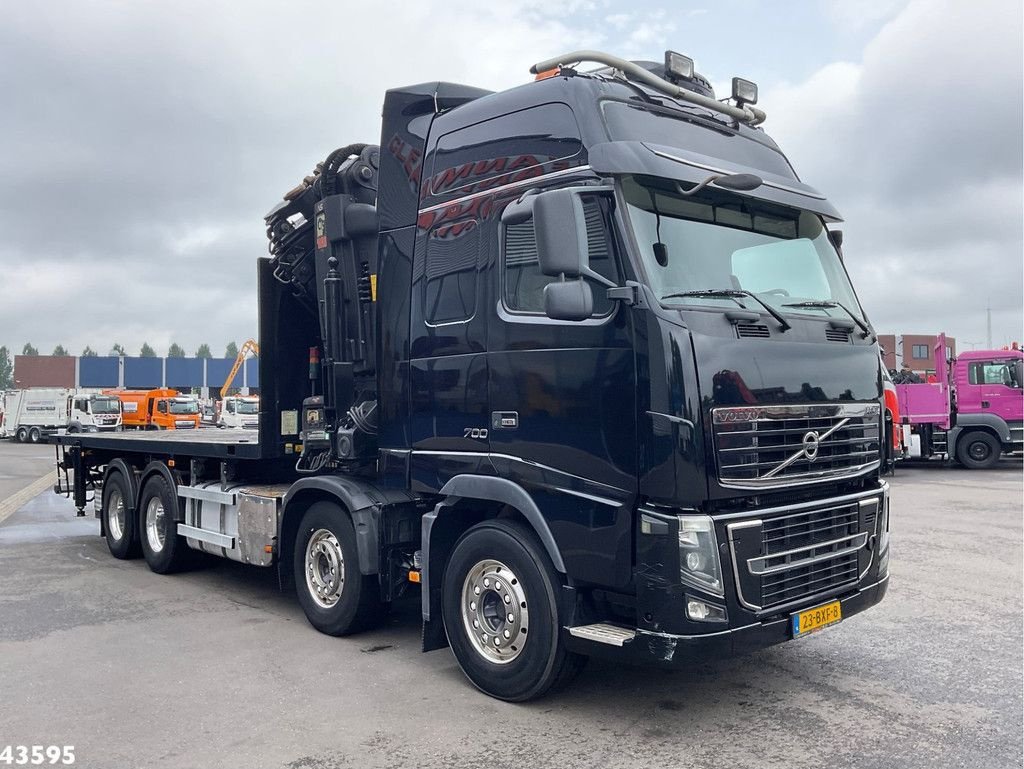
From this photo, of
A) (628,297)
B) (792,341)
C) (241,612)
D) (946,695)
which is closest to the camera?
(628,297)

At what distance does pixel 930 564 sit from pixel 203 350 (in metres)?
156

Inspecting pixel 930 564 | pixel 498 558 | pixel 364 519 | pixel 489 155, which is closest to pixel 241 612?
pixel 364 519

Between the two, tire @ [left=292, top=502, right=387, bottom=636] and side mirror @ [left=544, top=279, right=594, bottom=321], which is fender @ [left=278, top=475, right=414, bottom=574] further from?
side mirror @ [left=544, top=279, right=594, bottom=321]

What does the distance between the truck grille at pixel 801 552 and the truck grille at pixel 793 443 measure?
0.20 metres

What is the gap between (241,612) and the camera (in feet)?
23.9

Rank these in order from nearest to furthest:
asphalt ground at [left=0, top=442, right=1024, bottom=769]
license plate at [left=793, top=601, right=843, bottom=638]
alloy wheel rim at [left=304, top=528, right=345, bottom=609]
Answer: asphalt ground at [left=0, top=442, right=1024, bottom=769], license plate at [left=793, top=601, right=843, bottom=638], alloy wheel rim at [left=304, top=528, right=345, bottom=609]

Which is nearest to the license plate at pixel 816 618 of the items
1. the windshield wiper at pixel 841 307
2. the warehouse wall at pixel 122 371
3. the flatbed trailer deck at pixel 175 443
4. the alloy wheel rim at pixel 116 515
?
the windshield wiper at pixel 841 307

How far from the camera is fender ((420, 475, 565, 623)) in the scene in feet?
15.5

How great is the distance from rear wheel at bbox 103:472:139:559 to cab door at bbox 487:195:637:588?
19.8 feet

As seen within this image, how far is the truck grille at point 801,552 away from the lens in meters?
4.37

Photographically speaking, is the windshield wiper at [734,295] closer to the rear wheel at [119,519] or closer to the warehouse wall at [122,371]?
the rear wheel at [119,519]

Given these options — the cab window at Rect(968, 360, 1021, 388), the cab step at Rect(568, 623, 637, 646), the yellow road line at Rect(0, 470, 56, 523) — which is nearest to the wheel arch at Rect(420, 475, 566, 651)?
the cab step at Rect(568, 623, 637, 646)

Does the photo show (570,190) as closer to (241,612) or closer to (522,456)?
(522,456)

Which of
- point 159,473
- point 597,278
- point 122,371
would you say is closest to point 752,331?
point 597,278
